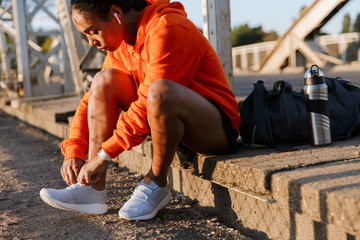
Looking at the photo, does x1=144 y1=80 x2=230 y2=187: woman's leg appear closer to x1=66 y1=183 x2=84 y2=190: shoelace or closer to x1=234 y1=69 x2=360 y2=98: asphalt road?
x1=66 y1=183 x2=84 y2=190: shoelace

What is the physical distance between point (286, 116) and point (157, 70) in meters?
0.71

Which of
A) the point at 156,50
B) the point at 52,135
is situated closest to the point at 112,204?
the point at 156,50

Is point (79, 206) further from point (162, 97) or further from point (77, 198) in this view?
point (162, 97)

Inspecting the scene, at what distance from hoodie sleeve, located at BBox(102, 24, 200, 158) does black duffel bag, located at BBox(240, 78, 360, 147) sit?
1.50ft

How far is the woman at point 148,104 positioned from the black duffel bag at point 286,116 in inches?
4.5

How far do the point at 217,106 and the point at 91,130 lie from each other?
658 millimetres

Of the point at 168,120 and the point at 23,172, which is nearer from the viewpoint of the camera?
the point at 168,120

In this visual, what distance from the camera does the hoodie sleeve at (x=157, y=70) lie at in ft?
6.38

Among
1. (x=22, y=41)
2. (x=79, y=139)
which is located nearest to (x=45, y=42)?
(x=22, y=41)

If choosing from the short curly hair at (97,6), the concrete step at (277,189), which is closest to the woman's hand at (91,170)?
the concrete step at (277,189)

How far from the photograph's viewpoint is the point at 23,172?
3.39 metres

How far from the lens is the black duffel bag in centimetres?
220

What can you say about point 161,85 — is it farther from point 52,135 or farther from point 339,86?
point 52,135

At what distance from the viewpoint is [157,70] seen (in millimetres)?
1976
